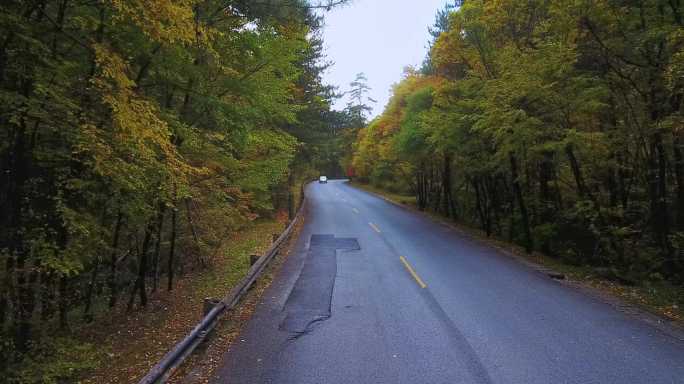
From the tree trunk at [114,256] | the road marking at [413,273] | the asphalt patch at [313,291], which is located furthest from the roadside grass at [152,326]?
the road marking at [413,273]

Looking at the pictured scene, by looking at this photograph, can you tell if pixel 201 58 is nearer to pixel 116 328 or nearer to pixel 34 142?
pixel 34 142

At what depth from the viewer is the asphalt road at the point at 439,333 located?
4941 millimetres

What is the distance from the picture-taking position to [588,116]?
12484mm

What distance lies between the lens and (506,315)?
22.8 feet

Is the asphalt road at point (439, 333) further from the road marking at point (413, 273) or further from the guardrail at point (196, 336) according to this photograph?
the guardrail at point (196, 336)

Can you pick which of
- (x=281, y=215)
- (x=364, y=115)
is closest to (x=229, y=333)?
(x=281, y=215)

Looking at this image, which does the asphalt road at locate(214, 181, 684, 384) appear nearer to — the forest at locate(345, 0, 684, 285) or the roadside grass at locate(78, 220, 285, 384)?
the roadside grass at locate(78, 220, 285, 384)

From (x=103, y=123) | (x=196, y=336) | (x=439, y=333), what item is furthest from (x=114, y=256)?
(x=439, y=333)

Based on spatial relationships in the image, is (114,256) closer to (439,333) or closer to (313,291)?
(313,291)

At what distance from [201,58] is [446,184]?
2042 cm

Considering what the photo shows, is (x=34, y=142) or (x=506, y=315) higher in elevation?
(x=34, y=142)

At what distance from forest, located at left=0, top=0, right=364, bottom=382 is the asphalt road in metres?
2.82

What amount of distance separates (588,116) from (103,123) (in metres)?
12.6

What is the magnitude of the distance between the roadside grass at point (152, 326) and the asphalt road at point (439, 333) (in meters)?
1.53
